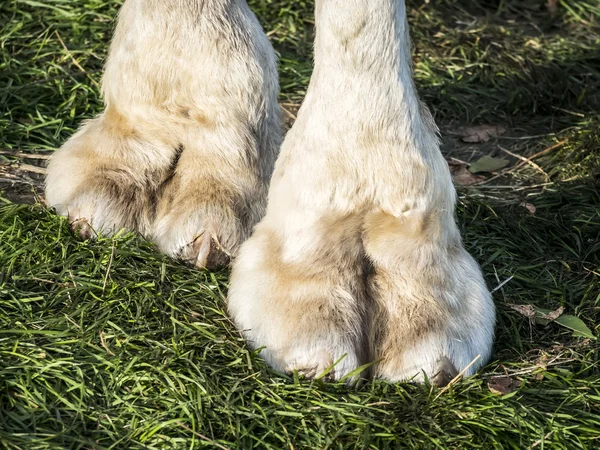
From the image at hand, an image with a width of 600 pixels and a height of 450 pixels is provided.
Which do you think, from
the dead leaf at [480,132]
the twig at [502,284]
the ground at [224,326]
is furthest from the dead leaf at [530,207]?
the dead leaf at [480,132]

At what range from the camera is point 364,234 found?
260 centimetres

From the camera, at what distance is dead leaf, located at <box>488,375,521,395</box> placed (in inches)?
101

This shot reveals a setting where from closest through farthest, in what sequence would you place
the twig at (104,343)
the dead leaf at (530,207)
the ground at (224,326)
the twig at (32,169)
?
1. the ground at (224,326)
2. the twig at (104,343)
3. the twig at (32,169)
4. the dead leaf at (530,207)

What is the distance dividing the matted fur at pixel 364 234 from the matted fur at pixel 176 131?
474 millimetres

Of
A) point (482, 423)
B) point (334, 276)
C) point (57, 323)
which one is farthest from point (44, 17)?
point (482, 423)

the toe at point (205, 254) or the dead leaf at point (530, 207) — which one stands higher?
the toe at point (205, 254)

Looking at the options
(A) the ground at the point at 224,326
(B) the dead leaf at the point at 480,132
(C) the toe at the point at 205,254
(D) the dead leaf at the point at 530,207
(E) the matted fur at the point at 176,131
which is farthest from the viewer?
(B) the dead leaf at the point at 480,132

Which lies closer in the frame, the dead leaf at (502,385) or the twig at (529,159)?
the dead leaf at (502,385)

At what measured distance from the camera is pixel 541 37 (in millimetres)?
5355

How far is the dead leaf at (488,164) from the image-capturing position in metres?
4.16

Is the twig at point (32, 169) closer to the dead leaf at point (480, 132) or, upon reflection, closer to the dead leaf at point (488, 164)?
the dead leaf at point (488, 164)

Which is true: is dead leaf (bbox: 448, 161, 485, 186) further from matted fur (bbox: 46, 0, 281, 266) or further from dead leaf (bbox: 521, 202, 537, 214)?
matted fur (bbox: 46, 0, 281, 266)

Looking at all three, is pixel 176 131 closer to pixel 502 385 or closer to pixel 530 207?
pixel 502 385

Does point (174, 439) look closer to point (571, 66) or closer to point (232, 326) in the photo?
point (232, 326)
